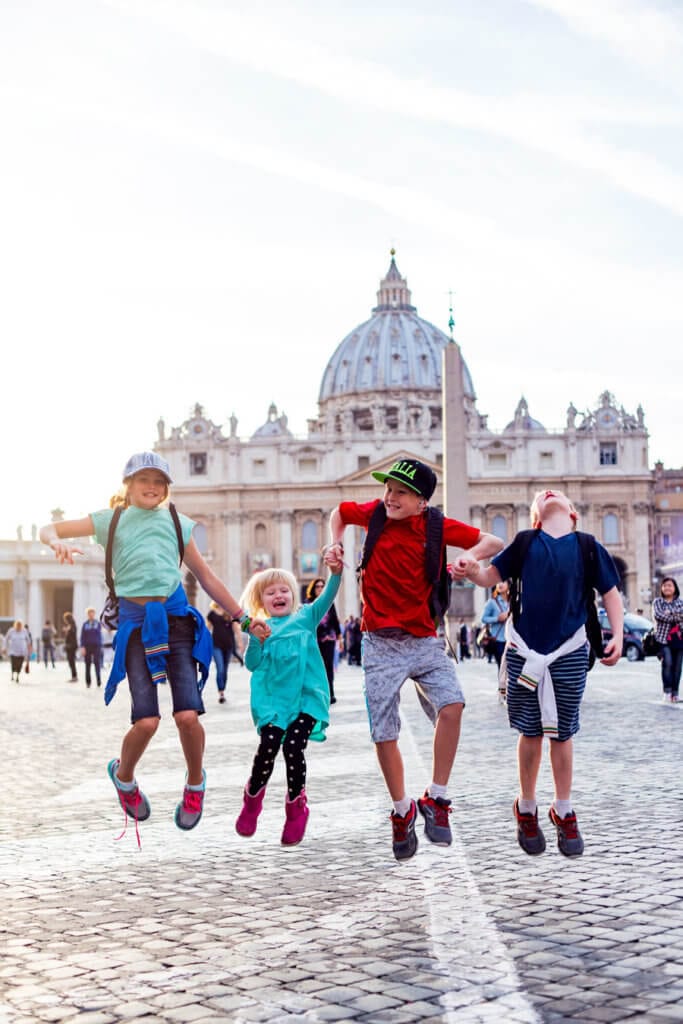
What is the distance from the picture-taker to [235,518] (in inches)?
3585

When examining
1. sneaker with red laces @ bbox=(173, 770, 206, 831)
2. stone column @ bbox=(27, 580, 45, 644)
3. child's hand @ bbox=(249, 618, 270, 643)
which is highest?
child's hand @ bbox=(249, 618, 270, 643)

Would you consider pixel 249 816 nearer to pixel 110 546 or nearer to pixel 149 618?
pixel 149 618

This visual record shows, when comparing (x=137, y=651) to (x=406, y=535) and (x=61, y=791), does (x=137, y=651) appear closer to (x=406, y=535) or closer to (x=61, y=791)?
(x=406, y=535)

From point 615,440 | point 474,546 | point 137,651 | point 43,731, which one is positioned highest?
point 615,440

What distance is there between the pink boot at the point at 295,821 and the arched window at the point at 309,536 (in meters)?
84.9

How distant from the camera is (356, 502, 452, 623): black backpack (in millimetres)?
5672

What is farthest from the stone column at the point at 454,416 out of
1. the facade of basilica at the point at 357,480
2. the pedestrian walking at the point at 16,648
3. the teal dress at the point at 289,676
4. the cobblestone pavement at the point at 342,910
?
the facade of basilica at the point at 357,480

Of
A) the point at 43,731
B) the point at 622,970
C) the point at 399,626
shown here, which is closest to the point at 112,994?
the point at 622,970

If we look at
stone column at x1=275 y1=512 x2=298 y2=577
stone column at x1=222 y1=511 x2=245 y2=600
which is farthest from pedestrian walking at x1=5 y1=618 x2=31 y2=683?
stone column at x1=275 y1=512 x2=298 y2=577

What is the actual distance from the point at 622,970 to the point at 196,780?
2025 millimetres

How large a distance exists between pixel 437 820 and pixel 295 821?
0.60 m

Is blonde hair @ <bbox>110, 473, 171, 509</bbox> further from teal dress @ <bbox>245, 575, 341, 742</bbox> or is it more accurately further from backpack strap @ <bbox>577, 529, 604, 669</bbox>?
backpack strap @ <bbox>577, 529, 604, 669</bbox>

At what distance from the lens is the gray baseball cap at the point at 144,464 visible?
18.7 feet

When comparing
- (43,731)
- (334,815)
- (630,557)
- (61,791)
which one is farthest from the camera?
(630,557)
